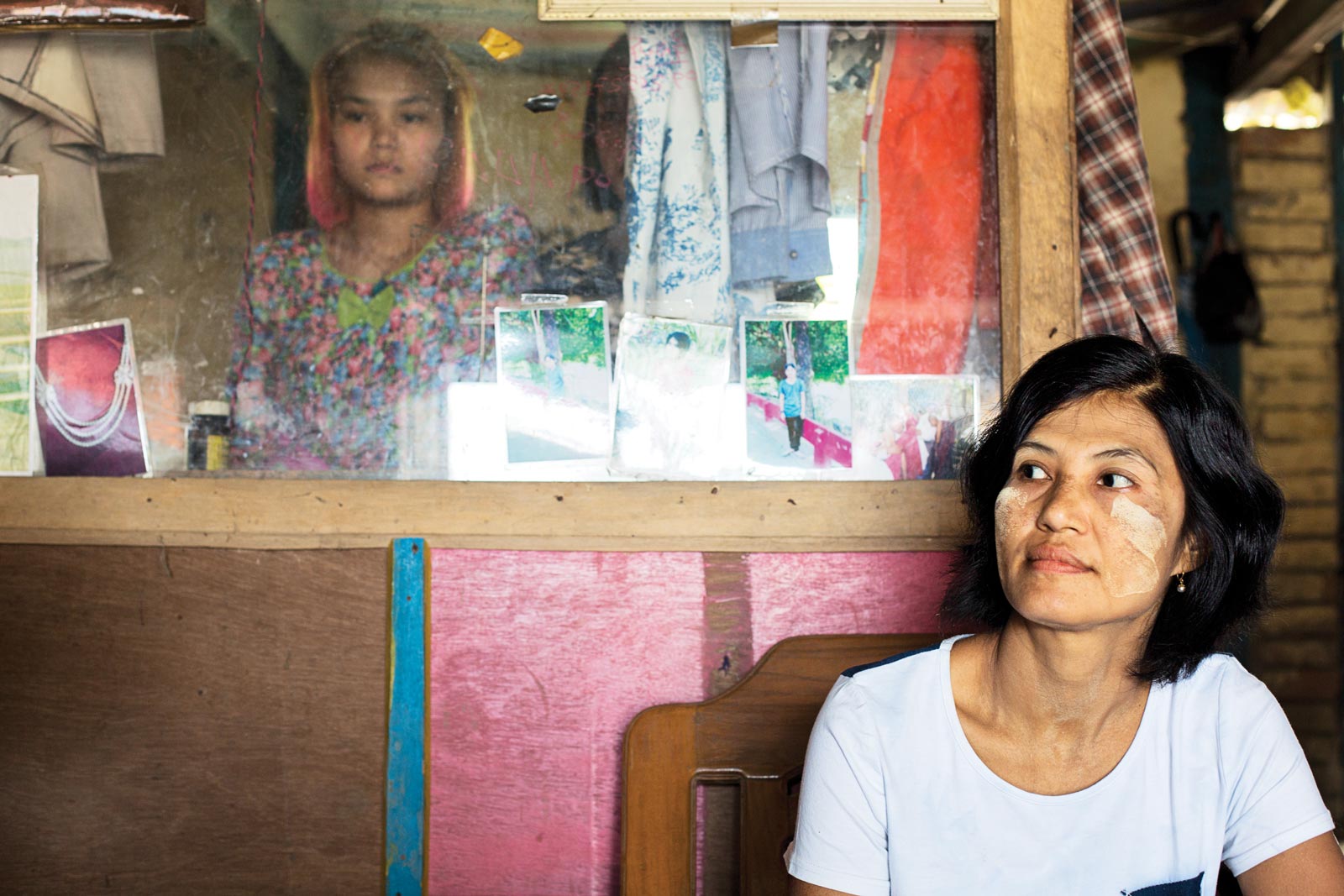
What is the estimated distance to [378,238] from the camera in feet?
7.41

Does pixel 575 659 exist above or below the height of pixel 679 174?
below

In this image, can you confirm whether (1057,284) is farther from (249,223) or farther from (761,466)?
(249,223)

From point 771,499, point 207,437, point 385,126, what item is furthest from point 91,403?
point 771,499

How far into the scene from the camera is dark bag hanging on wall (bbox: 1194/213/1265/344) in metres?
4.12

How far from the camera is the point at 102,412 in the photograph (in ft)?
7.41

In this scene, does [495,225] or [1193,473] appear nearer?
[1193,473]

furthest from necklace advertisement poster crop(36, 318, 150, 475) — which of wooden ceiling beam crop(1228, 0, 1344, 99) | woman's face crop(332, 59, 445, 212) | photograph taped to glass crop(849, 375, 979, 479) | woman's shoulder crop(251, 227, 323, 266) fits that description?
wooden ceiling beam crop(1228, 0, 1344, 99)

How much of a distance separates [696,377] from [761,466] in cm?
23

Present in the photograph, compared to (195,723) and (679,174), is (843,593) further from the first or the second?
(195,723)

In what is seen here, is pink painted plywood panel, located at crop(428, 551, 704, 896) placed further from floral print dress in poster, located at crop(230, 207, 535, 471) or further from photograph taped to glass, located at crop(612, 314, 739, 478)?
floral print dress in poster, located at crop(230, 207, 535, 471)

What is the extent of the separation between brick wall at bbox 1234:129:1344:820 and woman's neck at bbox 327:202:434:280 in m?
3.41

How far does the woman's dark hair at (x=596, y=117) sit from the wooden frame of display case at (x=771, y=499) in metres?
0.10

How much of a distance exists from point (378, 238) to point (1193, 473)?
1647 mm

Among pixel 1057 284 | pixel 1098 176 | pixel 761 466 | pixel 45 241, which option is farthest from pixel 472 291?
pixel 1098 176
